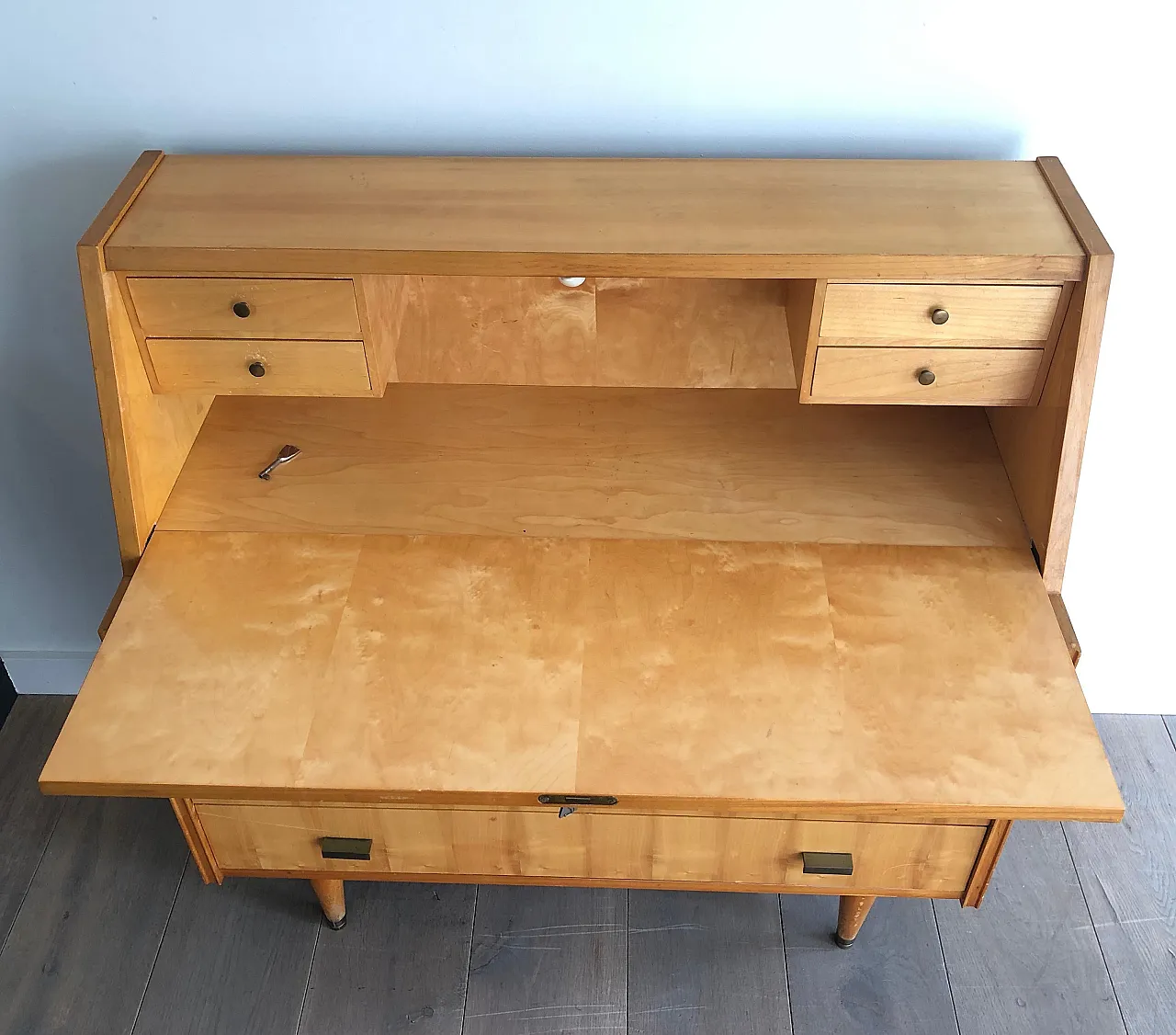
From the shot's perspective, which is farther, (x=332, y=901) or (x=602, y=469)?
(x=332, y=901)

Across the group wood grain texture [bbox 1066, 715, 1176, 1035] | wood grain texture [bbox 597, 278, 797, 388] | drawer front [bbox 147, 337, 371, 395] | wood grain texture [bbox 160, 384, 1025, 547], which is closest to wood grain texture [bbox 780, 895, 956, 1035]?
wood grain texture [bbox 1066, 715, 1176, 1035]

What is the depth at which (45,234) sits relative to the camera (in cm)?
168

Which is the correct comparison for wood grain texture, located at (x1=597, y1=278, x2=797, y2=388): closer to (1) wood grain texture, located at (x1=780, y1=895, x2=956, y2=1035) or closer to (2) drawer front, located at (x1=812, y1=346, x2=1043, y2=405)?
(2) drawer front, located at (x1=812, y1=346, x2=1043, y2=405)

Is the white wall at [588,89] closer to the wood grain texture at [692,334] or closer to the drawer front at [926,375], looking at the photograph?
the wood grain texture at [692,334]

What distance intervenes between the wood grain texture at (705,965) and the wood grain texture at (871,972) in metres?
0.03

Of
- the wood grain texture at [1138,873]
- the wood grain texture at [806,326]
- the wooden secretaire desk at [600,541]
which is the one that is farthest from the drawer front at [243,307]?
the wood grain texture at [1138,873]

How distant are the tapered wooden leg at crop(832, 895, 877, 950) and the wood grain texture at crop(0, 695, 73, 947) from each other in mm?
1460

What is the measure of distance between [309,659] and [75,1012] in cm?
91

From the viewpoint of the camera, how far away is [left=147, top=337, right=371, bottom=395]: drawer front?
56.3 inches

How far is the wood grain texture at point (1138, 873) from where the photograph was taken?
5.91 ft

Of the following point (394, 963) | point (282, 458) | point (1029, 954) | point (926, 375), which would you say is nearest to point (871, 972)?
point (1029, 954)

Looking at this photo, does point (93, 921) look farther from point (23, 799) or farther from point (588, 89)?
point (588, 89)

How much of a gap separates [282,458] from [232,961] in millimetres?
892

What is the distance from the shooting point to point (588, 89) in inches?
60.7
